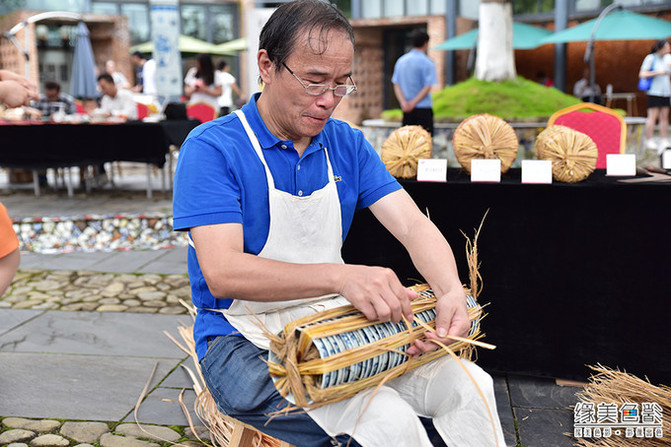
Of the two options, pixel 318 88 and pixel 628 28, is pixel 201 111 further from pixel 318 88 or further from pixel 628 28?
pixel 628 28

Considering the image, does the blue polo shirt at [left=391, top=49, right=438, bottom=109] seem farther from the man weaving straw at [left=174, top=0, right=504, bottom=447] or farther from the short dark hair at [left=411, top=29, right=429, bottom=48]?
the man weaving straw at [left=174, top=0, right=504, bottom=447]

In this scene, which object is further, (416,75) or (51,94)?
(51,94)

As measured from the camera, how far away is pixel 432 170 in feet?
9.55

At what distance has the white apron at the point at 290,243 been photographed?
1.71m

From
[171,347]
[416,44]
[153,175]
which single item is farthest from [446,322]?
[153,175]

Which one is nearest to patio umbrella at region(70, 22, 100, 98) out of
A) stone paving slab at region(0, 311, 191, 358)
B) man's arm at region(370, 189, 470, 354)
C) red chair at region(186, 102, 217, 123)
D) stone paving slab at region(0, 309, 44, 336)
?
red chair at region(186, 102, 217, 123)

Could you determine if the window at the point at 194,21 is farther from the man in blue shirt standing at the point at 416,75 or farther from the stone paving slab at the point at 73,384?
the stone paving slab at the point at 73,384

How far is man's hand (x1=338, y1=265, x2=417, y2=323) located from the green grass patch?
6529 millimetres

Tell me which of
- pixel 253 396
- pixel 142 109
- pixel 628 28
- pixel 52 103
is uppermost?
pixel 628 28

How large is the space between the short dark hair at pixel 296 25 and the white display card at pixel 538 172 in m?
1.36

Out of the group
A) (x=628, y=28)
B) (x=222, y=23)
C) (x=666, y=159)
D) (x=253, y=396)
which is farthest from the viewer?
(x=222, y=23)

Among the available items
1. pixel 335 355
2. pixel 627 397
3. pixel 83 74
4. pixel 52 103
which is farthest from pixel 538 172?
pixel 83 74

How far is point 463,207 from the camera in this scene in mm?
2832

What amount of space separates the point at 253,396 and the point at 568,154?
1.84m
